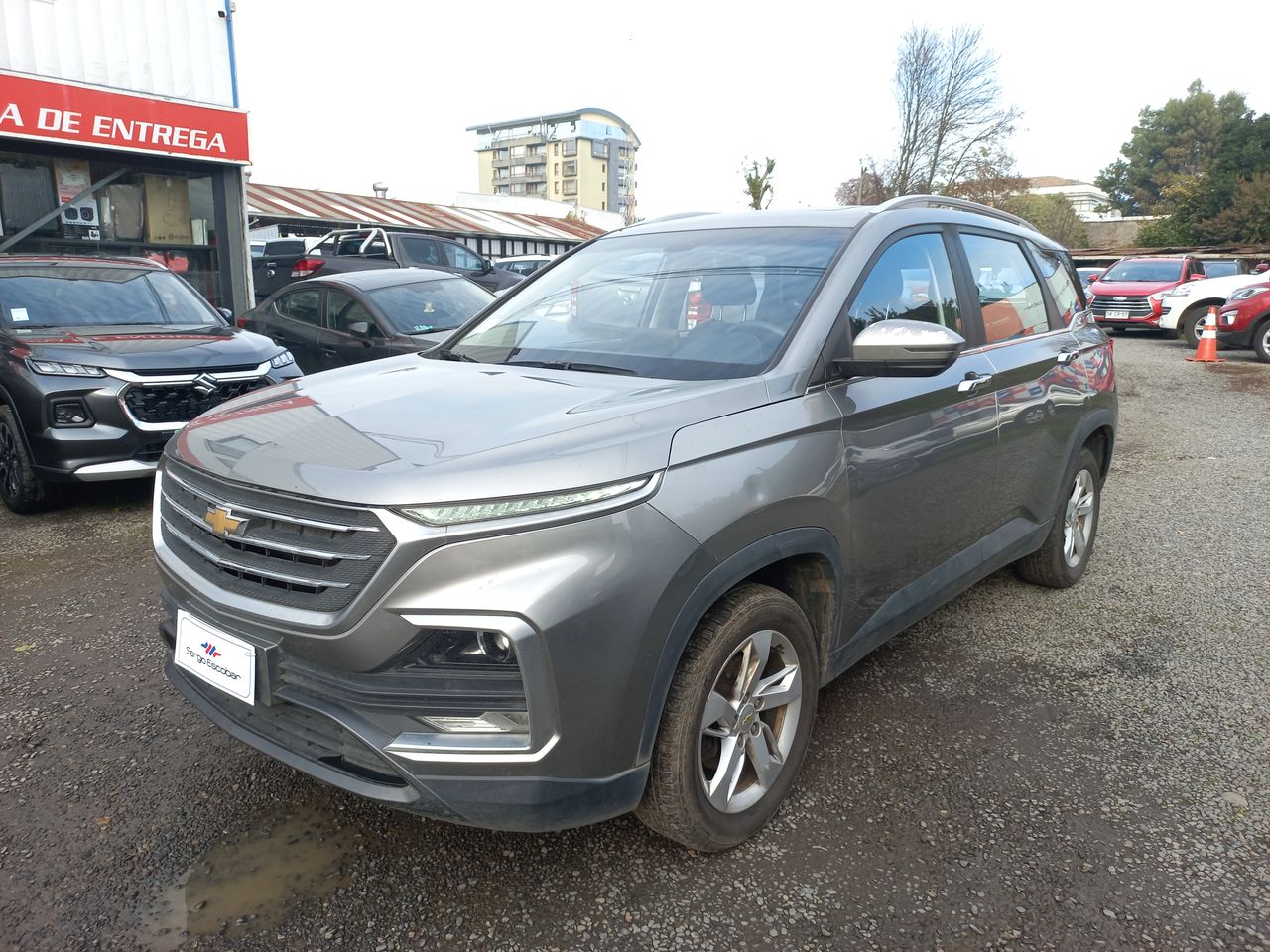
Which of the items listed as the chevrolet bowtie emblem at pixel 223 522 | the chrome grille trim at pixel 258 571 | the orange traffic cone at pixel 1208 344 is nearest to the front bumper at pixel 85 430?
the chrome grille trim at pixel 258 571

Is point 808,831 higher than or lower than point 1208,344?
lower

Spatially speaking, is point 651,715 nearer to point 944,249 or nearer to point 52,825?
point 52,825

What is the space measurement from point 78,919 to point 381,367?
182 centimetres

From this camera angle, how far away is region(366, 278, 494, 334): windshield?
7.63m

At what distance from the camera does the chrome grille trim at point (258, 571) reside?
1.99 m

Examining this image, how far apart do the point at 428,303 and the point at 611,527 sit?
255 inches

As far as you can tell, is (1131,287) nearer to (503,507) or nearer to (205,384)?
(205,384)

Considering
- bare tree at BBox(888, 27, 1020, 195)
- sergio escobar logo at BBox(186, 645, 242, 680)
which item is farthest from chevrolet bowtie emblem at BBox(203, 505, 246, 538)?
bare tree at BBox(888, 27, 1020, 195)

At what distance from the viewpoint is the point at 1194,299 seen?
54.4 ft

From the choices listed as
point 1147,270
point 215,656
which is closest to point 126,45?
point 215,656

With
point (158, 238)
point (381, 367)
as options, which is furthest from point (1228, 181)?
point (381, 367)

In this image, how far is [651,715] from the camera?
209 centimetres

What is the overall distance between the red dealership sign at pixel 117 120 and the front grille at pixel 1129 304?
15.8 metres

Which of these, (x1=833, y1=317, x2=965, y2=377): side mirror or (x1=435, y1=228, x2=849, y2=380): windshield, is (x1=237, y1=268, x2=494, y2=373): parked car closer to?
(x1=435, y1=228, x2=849, y2=380): windshield
